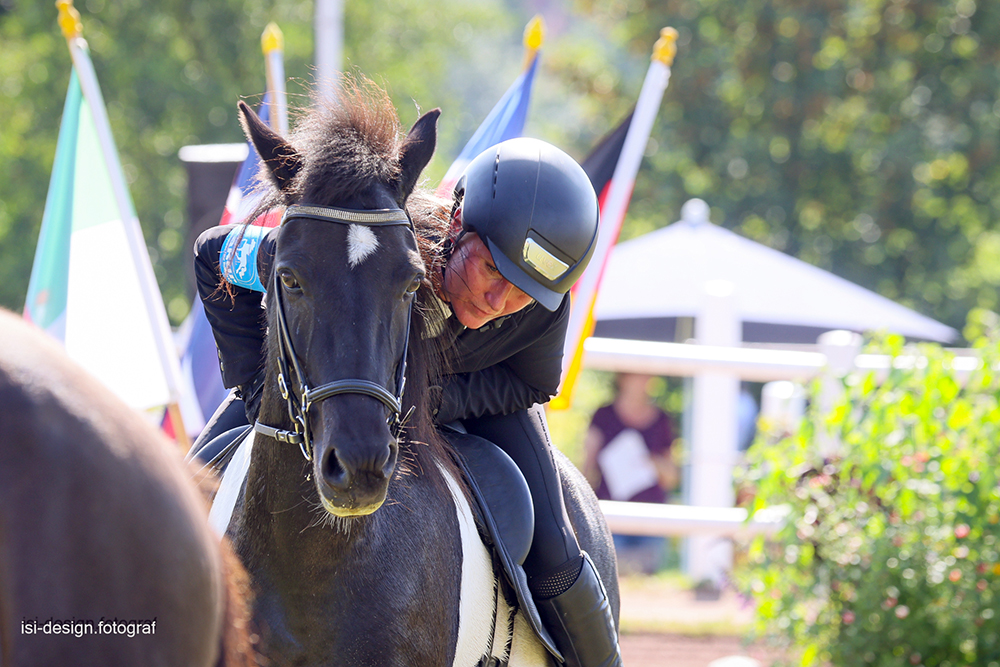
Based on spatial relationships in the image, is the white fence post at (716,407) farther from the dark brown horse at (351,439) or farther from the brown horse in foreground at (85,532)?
the brown horse in foreground at (85,532)

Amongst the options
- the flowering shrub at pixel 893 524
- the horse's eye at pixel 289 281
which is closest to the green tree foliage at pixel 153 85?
the flowering shrub at pixel 893 524

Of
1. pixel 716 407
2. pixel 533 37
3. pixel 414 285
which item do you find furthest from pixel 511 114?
pixel 414 285

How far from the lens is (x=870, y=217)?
58.5 ft

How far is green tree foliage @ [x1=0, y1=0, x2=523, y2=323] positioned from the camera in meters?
15.5

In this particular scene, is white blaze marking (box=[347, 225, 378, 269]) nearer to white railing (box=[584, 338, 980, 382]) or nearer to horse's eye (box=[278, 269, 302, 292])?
horse's eye (box=[278, 269, 302, 292])

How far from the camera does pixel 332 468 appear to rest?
7.32 ft

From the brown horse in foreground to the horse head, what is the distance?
83cm

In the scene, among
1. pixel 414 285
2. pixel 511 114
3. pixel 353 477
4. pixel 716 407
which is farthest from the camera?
pixel 716 407

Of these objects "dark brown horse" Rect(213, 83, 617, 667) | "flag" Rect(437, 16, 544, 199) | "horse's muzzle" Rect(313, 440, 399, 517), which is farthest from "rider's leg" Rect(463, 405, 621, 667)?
"flag" Rect(437, 16, 544, 199)

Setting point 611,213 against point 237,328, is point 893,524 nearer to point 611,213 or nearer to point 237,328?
point 611,213

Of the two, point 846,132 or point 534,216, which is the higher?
point 846,132

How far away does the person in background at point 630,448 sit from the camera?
838 cm

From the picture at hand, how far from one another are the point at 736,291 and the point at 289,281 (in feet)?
29.5

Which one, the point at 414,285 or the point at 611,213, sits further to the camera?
the point at 611,213
